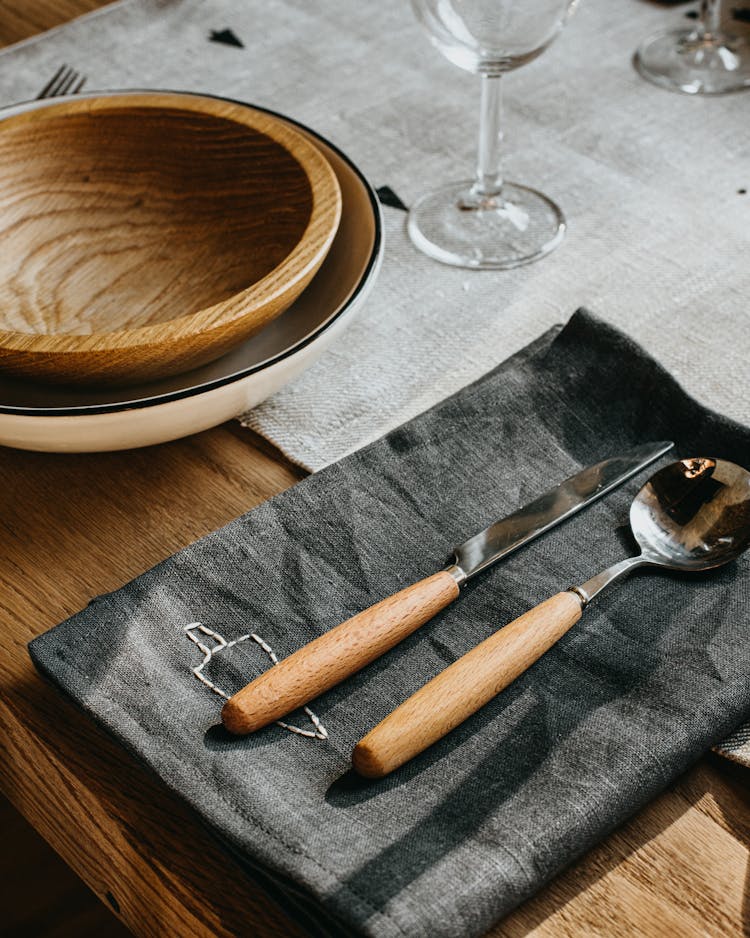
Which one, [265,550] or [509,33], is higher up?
[509,33]

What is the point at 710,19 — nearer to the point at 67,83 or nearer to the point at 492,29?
the point at 492,29

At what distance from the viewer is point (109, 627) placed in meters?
0.49

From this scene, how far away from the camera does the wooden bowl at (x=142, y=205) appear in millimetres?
684

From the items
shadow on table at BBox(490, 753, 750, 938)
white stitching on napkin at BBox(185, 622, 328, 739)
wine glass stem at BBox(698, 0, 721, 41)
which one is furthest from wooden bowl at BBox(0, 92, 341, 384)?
wine glass stem at BBox(698, 0, 721, 41)

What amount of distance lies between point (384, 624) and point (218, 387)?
17 cm

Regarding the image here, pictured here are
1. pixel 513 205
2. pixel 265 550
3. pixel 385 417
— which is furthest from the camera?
pixel 513 205

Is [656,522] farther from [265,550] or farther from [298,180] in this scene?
[298,180]

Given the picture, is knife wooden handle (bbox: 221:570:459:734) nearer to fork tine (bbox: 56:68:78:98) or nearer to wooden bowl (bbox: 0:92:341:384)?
wooden bowl (bbox: 0:92:341:384)

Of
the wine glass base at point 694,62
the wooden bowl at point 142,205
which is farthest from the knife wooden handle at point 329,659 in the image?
the wine glass base at point 694,62

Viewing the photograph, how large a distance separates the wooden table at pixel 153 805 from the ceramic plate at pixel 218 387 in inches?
1.8

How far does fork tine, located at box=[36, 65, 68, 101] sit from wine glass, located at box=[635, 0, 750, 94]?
561mm

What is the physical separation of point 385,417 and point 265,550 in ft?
0.53

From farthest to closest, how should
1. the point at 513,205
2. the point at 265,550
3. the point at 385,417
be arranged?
the point at 513,205 < the point at 385,417 < the point at 265,550

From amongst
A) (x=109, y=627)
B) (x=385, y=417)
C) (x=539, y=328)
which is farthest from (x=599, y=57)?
(x=109, y=627)
